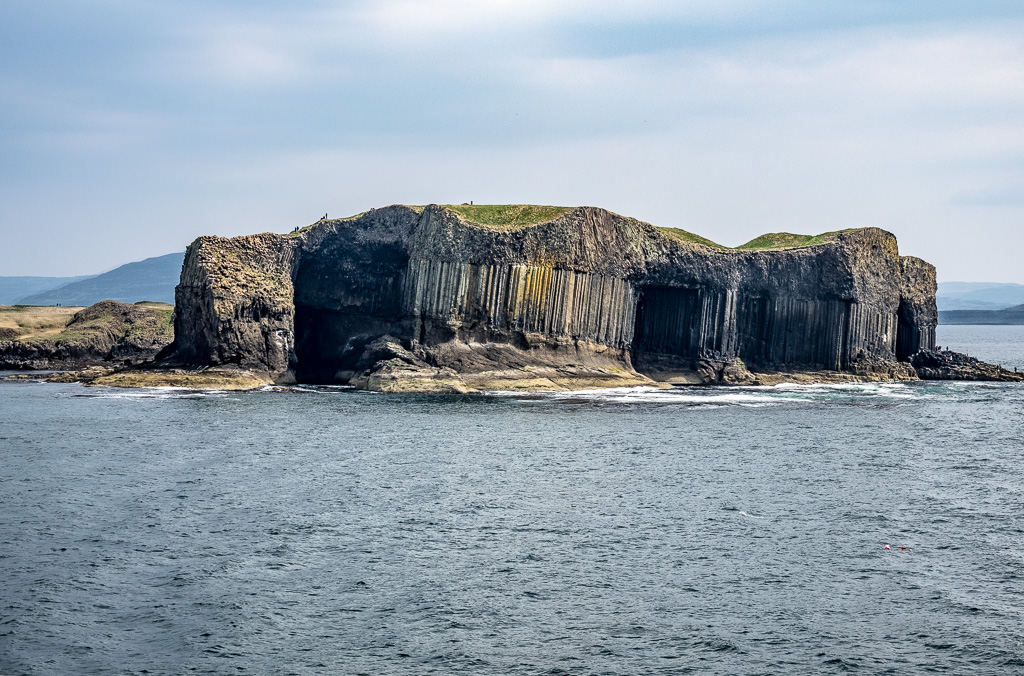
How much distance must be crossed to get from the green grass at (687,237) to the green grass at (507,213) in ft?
35.5

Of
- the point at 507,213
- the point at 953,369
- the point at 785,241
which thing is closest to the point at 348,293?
the point at 507,213

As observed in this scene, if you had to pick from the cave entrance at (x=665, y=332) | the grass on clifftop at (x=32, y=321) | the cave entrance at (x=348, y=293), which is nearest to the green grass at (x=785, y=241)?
the cave entrance at (x=665, y=332)

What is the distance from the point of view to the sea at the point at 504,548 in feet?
77.1

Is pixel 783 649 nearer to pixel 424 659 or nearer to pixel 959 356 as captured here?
pixel 424 659

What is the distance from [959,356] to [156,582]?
89431 millimetres

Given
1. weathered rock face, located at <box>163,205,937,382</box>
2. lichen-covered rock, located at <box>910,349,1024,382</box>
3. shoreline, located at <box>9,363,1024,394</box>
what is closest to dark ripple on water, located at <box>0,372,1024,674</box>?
shoreline, located at <box>9,363,1024,394</box>

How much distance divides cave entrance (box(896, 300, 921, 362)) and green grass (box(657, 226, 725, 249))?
20005mm

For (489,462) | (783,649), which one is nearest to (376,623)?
(783,649)

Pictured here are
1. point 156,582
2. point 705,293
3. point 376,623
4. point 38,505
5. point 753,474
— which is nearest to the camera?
point 376,623

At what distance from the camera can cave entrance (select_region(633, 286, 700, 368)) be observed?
9075 cm

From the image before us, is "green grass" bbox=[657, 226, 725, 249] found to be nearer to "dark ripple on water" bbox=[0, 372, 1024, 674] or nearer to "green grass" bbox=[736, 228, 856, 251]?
"green grass" bbox=[736, 228, 856, 251]

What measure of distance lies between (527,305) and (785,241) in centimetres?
2853

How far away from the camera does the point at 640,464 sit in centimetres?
4691

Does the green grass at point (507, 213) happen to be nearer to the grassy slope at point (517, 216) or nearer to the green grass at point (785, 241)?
the grassy slope at point (517, 216)
